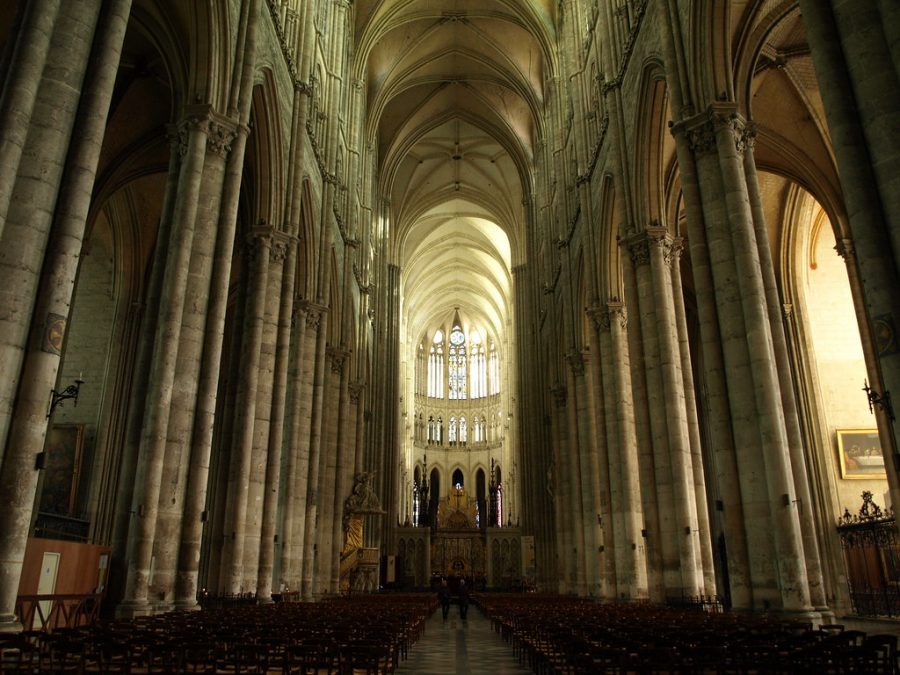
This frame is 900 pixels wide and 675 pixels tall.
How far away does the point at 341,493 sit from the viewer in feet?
90.0

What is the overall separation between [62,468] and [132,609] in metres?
14.3

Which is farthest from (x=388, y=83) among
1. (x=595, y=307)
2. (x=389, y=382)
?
(x=595, y=307)

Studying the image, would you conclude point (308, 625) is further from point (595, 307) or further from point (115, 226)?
point (115, 226)

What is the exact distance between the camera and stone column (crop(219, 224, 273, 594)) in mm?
14703

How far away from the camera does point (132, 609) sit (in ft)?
34.5

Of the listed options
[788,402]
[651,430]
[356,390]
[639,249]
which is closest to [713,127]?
[639,249]

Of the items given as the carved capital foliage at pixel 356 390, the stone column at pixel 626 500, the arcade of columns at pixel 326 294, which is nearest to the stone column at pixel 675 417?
the arcade of columns at pixel 326 294

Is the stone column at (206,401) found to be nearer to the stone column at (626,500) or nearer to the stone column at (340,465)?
the stone column at (626,500)

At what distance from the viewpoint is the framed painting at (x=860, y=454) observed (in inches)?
908

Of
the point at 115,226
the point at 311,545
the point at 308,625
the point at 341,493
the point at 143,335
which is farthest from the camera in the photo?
the point at 341,493

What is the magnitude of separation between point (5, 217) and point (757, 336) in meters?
11.0

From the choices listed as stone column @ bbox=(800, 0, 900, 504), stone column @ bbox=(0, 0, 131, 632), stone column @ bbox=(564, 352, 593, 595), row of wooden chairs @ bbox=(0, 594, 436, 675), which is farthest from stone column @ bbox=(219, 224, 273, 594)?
stone column @ bbox=(564, 352, 593, 595)

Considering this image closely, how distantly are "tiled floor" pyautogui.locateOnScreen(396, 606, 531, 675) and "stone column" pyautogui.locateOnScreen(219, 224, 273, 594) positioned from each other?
4.27 m

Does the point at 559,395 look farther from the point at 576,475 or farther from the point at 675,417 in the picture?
the point at 675,417
